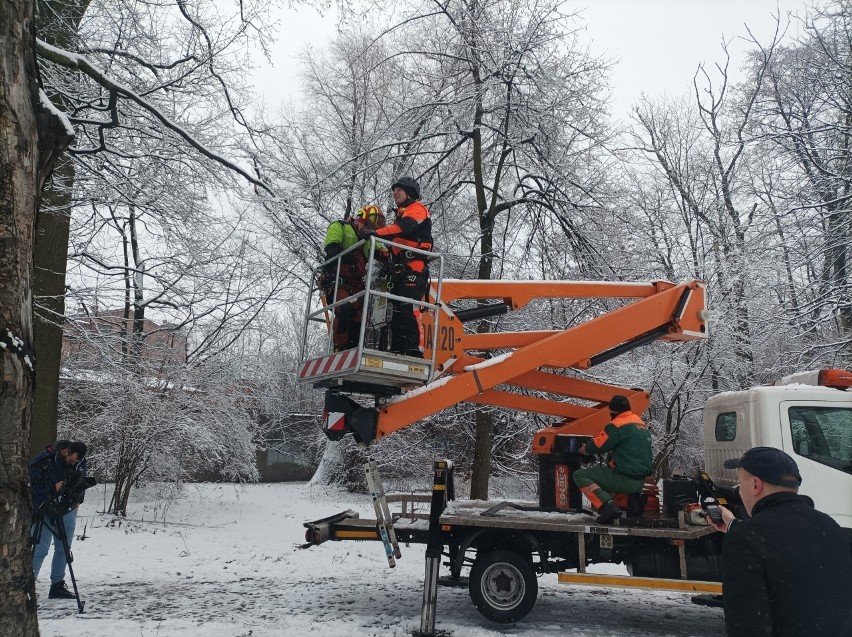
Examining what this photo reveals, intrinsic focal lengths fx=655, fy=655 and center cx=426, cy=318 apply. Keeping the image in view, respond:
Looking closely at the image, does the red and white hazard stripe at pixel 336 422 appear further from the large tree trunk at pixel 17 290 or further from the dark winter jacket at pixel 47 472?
the dark winter jacket at pixel 47 472

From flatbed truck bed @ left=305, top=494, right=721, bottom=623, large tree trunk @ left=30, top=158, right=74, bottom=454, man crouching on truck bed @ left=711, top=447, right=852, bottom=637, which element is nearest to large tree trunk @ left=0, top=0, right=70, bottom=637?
man crouching on truck bed @ left=711, top=447, right=852, bottom=637

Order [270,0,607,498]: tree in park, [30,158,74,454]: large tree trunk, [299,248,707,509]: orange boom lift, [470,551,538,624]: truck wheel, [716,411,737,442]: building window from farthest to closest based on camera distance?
[270,0,607,498]: tree in park
[30,158,74,454]: large tree trunk
[716,411,737,442]: building window
[470,551,538,624]: truck wheel
[299,248,707,509]: orange boom lift

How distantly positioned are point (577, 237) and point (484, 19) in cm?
444

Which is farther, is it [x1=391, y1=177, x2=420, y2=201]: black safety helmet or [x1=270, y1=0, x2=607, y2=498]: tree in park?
[x1=270, y1=0, x2=607, y2=498]: tree in park

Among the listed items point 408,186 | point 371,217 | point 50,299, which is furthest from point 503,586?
point 50,299

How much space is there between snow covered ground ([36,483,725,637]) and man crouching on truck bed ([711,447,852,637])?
14.9 feet

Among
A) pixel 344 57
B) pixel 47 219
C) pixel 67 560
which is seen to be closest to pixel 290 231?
pixel 47 219

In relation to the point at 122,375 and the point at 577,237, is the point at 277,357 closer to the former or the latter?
the point at 122,375

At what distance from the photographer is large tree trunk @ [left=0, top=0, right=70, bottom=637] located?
3096 millimetres

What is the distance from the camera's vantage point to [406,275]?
5.54 meters

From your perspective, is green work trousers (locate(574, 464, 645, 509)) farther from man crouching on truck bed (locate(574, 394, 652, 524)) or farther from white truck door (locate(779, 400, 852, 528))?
white truck door (locate(779, 400, 852, 528))

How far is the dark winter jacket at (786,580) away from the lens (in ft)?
7.41

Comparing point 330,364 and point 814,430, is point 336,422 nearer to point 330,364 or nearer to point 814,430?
point 330,364

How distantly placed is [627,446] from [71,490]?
19.9 ft
